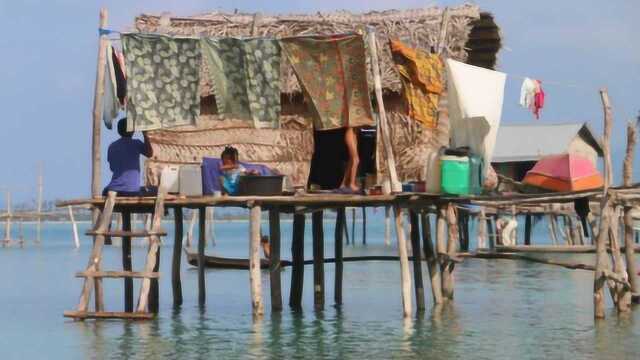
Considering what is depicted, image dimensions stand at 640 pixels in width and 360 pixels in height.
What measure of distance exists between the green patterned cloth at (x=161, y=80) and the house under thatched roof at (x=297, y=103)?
1.37 meters

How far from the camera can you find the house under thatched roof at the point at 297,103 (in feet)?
55.0

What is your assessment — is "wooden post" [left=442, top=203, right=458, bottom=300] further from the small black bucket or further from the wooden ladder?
the wooden ladder

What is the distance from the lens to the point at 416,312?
17.1 metres

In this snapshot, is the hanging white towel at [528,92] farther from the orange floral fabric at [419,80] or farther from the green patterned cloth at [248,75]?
the green patterned cloth at [248,75]

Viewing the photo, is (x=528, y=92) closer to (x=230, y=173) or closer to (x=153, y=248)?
(x=230, y=173)

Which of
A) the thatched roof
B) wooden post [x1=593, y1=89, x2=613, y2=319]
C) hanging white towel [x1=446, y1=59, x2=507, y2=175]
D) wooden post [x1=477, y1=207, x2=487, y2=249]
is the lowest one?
wooden post [x1=477, y1=207, x2=487, y2=249]

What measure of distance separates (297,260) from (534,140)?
20837 millimetres

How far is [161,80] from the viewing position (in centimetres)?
A: 1544

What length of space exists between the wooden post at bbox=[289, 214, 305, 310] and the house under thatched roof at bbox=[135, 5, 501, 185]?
88 cm

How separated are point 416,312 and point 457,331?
158 centimetres

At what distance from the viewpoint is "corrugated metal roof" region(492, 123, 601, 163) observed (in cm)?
3597

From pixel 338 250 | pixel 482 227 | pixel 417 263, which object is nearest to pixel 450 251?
pixel 417 263

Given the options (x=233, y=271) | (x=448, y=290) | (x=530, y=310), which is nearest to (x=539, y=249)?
(x=530, y=310)

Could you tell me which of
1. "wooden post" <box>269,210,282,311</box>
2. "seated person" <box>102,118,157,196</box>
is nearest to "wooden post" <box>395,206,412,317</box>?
"wooden post" <box>269,210,282,311</box>
